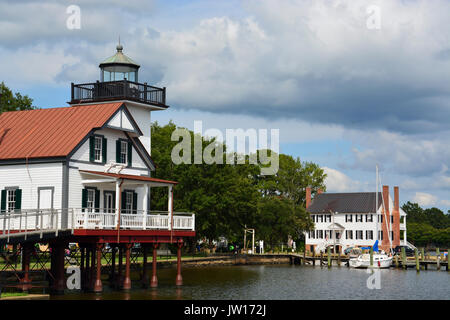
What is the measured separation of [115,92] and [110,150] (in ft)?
27.5

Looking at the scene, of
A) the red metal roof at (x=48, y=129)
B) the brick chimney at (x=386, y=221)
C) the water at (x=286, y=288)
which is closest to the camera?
the water at (x=286, y=288)

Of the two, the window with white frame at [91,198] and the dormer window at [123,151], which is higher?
the dormer window at [123,151]

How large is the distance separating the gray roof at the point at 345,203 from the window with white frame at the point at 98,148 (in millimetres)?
71239

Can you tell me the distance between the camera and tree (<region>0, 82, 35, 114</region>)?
72.9m

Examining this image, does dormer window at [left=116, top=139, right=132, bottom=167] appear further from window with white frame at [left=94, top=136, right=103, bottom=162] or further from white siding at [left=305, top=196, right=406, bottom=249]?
white siding at [left=305, top=196, right=406, bottom=249]

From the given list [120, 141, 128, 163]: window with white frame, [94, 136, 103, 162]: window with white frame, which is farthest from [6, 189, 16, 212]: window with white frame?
[120, 141, 128, 163]: window with white frame

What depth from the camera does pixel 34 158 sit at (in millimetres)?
43719

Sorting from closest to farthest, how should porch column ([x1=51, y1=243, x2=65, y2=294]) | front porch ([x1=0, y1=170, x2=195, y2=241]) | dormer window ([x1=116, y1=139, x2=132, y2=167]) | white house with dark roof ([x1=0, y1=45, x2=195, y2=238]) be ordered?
front porch ([x1=0, y1=170, x2=195, y2=241]) < porch column ([x1=51, y1=243, x2=65, y2=294]) < white house with dark roof ([x1=0, y1=45, x2=195, y2=238]) < dormer window ([x1=116, y1=139, x2=132, y2=167])

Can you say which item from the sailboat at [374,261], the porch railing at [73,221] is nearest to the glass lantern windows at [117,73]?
the porch railing at [73,221]

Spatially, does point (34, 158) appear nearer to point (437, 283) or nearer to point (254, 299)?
point (254, 299)

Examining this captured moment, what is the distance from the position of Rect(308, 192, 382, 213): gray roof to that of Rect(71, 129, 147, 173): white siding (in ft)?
220

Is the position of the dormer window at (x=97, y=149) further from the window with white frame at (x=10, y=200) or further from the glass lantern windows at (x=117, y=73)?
the glass lantern windows at (x=117, y=73)

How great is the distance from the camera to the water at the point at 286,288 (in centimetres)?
4336
